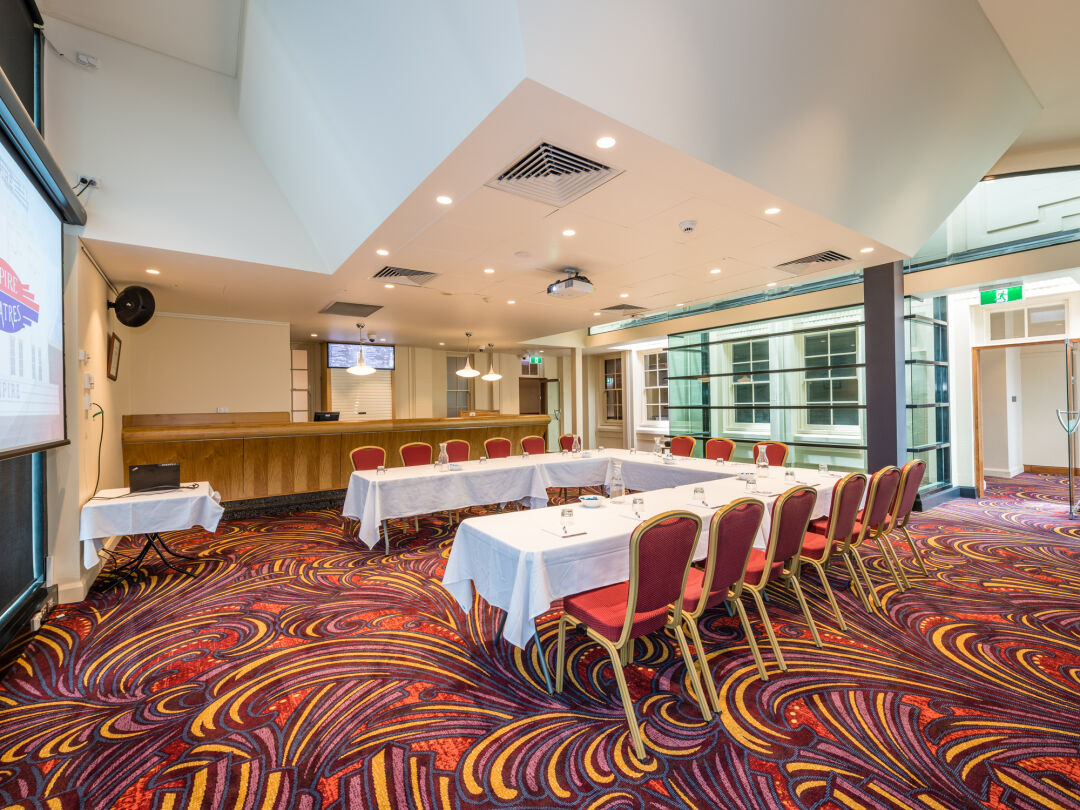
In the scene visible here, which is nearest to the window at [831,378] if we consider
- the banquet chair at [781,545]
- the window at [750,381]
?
the window at [750,381]

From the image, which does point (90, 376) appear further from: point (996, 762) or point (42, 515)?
point (996, 762)

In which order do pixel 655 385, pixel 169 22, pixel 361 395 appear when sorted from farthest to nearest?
pixel 655 385, pixel 361 395, pixel 169 22

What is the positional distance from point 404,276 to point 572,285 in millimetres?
1926

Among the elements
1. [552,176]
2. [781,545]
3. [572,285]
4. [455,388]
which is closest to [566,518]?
[781,545]

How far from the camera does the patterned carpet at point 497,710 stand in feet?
6.29

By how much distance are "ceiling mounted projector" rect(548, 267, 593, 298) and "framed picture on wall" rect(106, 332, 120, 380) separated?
481cm

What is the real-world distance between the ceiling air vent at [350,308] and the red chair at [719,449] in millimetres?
5092

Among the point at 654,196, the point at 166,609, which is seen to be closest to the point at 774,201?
the point at 654,196

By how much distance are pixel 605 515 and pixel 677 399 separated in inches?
278

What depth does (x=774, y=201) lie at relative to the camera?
3.69 m

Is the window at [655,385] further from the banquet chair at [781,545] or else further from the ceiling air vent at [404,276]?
the banquet chair at [781,545]

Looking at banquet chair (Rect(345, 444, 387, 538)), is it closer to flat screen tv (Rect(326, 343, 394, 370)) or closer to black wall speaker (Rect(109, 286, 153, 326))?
black wall speaker (Rect(109, 286, 153, 326))

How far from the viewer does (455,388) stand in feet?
43.0

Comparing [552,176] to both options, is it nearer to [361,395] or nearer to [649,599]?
[649,599]
